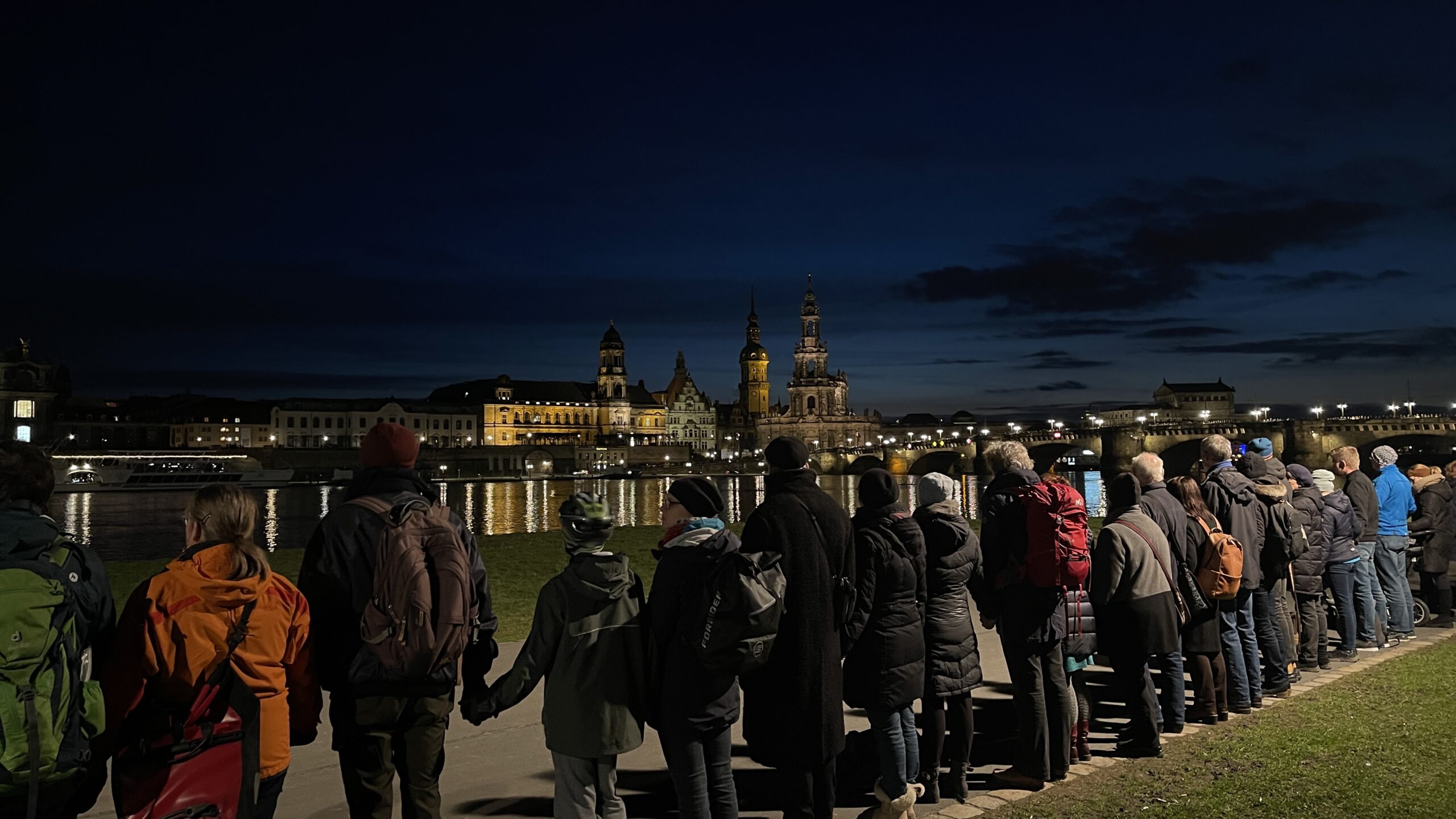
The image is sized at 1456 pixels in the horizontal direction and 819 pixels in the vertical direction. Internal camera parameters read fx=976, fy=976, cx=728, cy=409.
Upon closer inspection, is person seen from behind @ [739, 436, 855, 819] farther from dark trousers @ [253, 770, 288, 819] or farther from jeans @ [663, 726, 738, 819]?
dark trousers @ [253, 770, 288, 819]

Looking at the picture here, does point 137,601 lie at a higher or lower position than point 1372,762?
higher

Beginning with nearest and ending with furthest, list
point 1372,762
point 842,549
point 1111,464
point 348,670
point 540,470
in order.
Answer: point 348,670, point 842,549, point 1372,762, point 1111,464, point 540,470

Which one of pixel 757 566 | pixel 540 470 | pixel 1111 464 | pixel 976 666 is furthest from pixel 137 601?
pixel 540 470

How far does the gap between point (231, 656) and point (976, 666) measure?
377 centimetres

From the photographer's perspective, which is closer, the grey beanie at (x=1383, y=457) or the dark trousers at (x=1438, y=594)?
the grey beanie at (x=1383, y=457)

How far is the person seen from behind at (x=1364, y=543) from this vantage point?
28.3 ft

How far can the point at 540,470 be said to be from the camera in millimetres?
117500

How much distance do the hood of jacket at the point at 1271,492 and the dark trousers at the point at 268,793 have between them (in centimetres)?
646

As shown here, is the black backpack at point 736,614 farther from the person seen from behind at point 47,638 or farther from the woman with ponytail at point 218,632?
the person seen from behind at point 47,638

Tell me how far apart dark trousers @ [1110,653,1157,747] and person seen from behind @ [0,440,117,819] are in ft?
17.0

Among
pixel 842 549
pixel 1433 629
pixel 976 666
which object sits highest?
pixel 842 549

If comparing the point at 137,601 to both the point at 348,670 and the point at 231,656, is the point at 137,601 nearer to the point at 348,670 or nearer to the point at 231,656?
the point at 231,656

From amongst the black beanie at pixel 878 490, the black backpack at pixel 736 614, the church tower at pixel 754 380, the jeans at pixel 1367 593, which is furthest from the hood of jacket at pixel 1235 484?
the church tower at pixel 754 380

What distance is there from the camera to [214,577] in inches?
137
